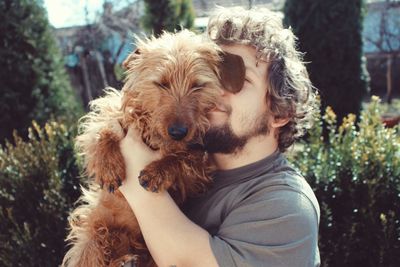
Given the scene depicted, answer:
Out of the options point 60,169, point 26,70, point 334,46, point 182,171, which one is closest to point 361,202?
point 182,171

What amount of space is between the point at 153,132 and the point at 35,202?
177 cm

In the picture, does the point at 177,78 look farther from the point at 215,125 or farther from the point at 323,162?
the point at 323,162

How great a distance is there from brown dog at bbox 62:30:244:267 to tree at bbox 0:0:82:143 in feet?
10.8

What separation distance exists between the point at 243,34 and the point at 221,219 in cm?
81

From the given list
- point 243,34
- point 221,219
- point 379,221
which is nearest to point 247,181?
point 221,219

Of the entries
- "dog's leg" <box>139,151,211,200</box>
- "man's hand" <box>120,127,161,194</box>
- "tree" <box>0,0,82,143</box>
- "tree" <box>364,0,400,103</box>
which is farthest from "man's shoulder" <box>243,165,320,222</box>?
"tree" <box>364,0,400,103</box>

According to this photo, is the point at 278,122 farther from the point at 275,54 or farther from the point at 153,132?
the point at 153,132

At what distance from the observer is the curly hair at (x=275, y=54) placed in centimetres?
205

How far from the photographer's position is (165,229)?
6.07ft

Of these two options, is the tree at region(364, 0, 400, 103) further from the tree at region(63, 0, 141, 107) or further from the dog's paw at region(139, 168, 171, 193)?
the dog's paw at region(139, 168, 171, 193)

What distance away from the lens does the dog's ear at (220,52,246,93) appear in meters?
2.00

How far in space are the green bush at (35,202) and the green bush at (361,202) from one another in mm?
1806

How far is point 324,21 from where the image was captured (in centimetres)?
714

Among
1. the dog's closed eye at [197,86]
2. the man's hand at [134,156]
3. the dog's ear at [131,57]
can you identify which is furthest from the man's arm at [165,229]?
the dog's ear at [131,57]
